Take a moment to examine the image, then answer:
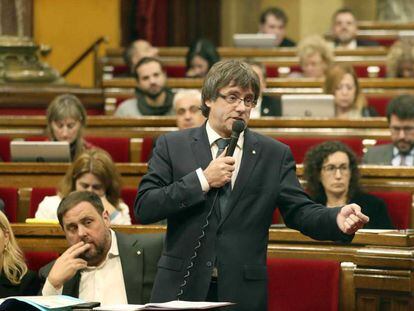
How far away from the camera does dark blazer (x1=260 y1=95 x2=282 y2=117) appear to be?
23.8 ft

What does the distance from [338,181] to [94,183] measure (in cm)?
101

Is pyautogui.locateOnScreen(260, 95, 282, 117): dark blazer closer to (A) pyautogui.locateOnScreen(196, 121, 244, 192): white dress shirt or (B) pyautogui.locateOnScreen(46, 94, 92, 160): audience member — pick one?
(B) pyautogui.locateOnScreen(46, 94, 92, 160): audience member

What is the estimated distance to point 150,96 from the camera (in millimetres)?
7316

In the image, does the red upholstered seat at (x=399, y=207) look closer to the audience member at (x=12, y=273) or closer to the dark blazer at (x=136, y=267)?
the dark blazer at (x=136, y=267)

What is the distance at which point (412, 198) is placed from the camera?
17.1 feet

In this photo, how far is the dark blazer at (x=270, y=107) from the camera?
7.26 meters

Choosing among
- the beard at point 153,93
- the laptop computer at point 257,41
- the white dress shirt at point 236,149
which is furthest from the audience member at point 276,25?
the white dress shirt at point 236,149

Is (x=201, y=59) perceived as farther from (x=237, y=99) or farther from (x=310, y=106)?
(x=237, y=99)

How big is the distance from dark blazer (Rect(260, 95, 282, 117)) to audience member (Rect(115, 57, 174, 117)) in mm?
533

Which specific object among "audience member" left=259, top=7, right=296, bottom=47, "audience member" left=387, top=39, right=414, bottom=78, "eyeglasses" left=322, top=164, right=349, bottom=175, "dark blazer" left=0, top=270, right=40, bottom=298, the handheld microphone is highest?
"audience member" left=259, top=7, right=296, bottom=47

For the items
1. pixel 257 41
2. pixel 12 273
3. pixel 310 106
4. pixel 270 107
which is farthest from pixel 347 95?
pixel 12 273

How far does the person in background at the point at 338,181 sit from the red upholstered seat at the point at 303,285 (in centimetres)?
125

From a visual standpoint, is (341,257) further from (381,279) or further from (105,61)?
(105,61)

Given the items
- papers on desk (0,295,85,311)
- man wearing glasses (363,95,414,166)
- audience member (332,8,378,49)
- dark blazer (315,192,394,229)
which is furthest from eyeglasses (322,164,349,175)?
audience member (332,8,378,49)
